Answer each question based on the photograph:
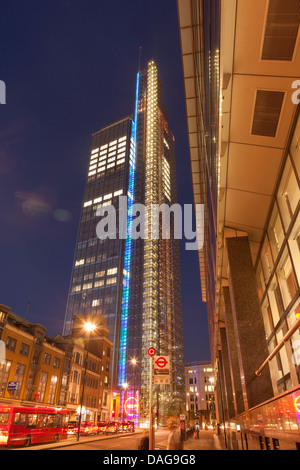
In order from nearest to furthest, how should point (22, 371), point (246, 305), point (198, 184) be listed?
point (246, 305), point (198, 184), point (22, 371)

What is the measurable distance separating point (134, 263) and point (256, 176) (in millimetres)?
115576

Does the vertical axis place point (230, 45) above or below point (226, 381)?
above

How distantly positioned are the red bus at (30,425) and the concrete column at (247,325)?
17.6 m

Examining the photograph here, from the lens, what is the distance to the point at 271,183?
35.2 feet

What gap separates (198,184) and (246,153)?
42.9ft

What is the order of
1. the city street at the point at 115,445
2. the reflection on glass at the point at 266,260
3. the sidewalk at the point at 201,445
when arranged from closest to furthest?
the reflection on glass at the point at 266,260 → the sidewalk at the point at 201,445 → the city street at the point at 115,445

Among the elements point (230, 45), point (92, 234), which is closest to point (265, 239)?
point (230, 45)

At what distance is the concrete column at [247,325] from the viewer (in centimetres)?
1115

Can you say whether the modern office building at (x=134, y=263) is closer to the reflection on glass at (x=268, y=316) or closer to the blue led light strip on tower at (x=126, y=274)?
the blue led light strip on tower at (x=126, y=274)

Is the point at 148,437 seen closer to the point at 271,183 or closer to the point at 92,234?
the point at 271,183

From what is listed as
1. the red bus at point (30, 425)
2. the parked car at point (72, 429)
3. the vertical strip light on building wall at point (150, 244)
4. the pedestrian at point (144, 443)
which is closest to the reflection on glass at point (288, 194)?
the pedestrian at point (144, 443)

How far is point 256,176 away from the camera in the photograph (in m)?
10.6

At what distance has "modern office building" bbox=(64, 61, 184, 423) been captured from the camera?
10712cm

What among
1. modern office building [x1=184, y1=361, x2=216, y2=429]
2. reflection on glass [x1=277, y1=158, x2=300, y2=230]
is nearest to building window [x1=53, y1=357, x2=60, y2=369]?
reflection on glass [x1=277, y1=158, x2=300, y2=230]
